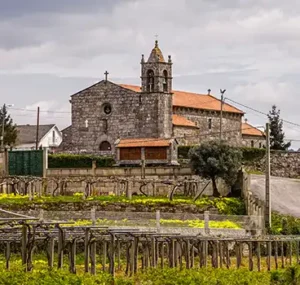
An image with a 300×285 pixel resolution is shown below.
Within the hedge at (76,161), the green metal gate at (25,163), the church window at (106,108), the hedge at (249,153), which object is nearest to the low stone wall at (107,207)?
the green metal gate at (25,163)

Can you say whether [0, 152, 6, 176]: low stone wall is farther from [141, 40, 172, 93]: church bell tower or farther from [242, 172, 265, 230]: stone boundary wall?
[242, 172, 265, 230]: stone boundary wall

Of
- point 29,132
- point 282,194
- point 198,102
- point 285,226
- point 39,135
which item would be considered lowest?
point 285,226

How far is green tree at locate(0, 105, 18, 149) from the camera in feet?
307

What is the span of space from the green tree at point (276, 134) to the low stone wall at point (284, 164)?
17.6 meters

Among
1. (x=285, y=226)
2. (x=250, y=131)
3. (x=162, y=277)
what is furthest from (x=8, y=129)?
(x=162, y=277)

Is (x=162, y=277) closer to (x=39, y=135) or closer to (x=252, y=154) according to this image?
(x=252, y=154)

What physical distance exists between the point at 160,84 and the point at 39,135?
36008 millimetres

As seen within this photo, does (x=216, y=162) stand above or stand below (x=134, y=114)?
below

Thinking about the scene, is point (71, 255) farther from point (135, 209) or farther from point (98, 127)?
point (98, 127)

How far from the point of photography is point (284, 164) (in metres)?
76.1

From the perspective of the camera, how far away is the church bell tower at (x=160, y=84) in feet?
268

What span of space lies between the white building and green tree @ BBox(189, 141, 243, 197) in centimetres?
5399

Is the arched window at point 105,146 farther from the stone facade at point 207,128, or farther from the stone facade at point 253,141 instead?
the stone facade at point 253,141

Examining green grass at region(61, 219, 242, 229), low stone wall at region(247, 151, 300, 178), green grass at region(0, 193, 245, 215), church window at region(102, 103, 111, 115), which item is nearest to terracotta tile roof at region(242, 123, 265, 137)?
church window at region(102, 103, 111, 115)
